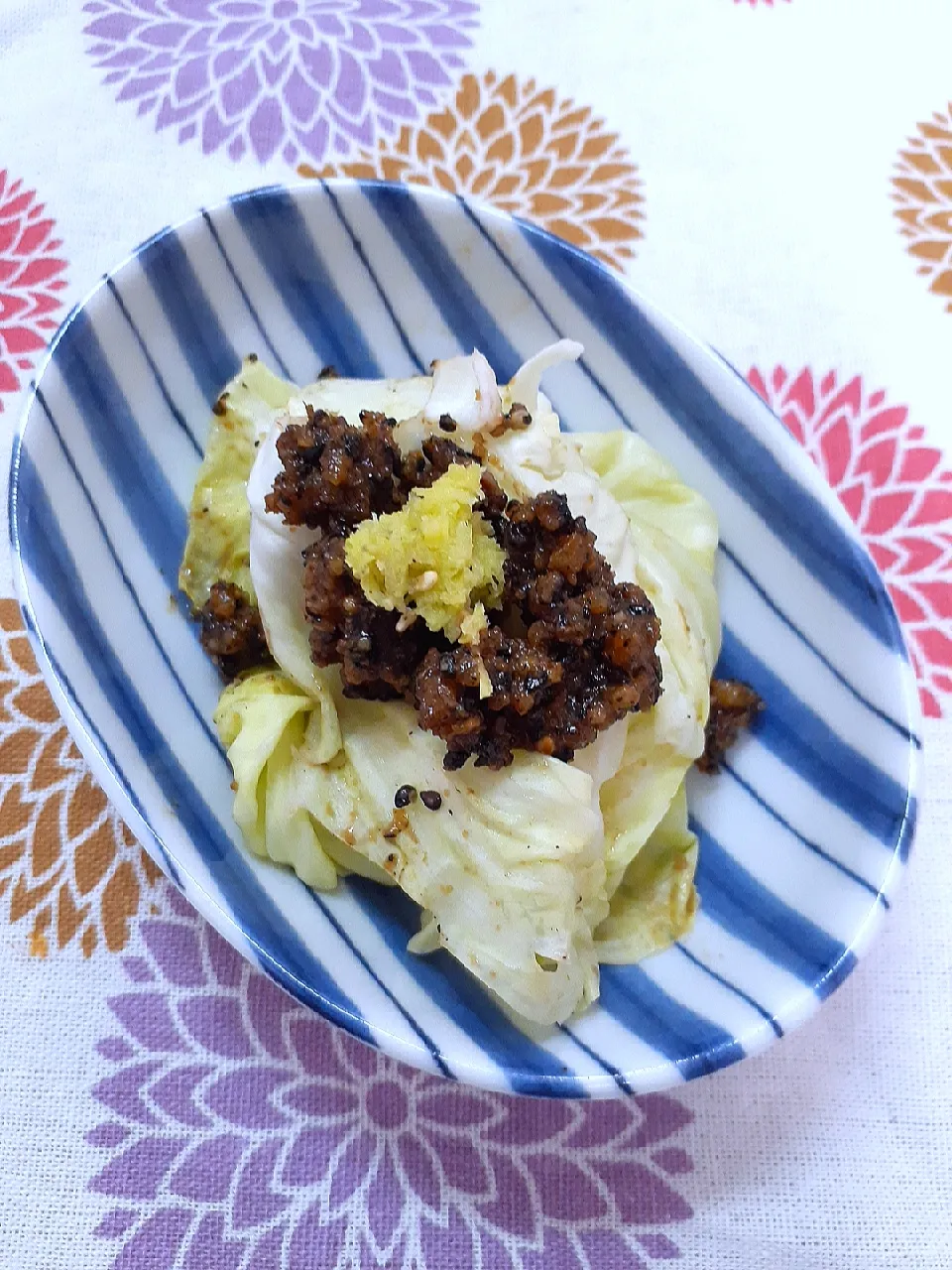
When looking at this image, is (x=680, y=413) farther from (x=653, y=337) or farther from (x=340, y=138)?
(x=340, y=138)

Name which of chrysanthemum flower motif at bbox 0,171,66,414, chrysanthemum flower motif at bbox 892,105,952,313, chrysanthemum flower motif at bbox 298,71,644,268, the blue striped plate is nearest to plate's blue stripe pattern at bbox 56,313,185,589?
the blue striped plate

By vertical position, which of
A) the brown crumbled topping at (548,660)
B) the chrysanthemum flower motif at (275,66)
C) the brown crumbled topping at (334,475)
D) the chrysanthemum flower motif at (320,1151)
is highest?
the chrysanthemum flower motif at (275,66)

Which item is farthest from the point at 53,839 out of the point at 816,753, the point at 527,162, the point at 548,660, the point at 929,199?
the point at 929,199

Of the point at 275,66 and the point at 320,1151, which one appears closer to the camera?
the point at 320,1151

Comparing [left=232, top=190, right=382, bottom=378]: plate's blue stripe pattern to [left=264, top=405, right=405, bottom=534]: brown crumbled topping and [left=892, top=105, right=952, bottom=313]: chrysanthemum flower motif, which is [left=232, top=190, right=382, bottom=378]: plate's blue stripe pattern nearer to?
[left=264, top=405, right=405, bottom=534]: brown crumbled topping

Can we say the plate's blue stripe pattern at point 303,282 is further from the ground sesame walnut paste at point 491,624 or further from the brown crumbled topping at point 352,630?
the brown crumbled topping at point 352,630

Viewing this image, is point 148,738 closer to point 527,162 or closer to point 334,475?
point 334,475

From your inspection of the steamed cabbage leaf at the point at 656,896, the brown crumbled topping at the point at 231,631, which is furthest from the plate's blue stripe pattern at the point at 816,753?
the brown crumbled topping at the point at 231,631

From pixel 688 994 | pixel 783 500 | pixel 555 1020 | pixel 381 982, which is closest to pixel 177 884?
pixel 381 982
